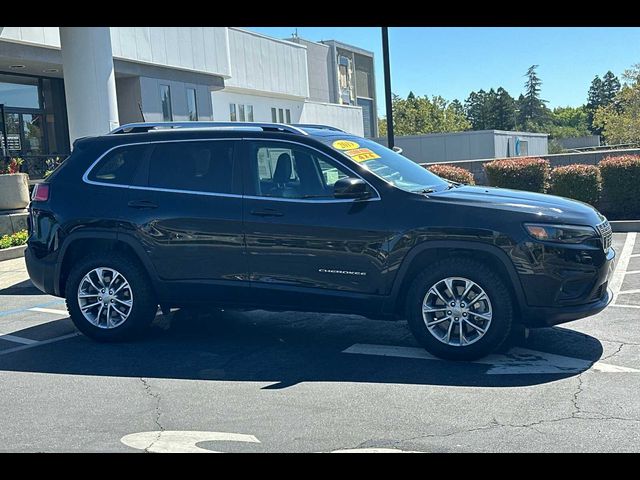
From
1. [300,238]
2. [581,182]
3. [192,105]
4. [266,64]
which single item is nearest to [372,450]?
[300,238]

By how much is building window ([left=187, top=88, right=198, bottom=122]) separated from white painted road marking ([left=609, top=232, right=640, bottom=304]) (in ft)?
51.8

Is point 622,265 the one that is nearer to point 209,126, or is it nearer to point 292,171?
point 292,171

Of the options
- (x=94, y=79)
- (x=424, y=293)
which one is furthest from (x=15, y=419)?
(x=94, y=79)

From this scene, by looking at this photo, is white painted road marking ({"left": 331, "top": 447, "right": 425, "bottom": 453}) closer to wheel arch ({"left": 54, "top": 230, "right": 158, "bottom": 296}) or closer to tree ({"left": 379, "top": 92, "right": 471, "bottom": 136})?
wheel arch ({"left": 54, "top": 230, "right": 158, "bottom": 296})

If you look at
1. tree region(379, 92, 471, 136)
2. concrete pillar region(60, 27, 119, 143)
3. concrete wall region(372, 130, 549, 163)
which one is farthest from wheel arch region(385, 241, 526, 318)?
tree region(379, 92, 471, 136)

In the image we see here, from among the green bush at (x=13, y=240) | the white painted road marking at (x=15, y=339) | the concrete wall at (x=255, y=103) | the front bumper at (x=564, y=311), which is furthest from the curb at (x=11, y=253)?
the concrete wall at (x=255, y=103)

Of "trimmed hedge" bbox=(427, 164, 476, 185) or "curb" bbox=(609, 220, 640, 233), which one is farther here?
"trimmed hedge" bbox=(427, 164, 476, 185)

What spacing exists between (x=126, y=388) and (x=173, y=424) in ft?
3.15

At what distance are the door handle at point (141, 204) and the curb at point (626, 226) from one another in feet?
30.5

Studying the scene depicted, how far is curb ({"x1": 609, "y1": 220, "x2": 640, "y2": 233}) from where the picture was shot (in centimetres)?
1294

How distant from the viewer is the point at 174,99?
23531 millimetres

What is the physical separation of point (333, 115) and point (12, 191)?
2549 cm

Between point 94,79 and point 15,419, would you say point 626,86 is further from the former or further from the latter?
point 15,419
